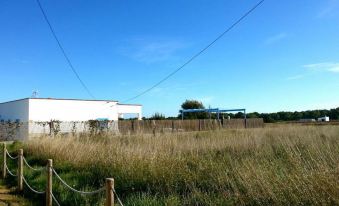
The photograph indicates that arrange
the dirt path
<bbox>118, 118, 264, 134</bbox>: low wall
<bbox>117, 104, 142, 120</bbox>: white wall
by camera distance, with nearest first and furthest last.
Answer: the dirt path
<bbox>118, 118, 264, 134</bbox>: low wall
<bbox>117, 104, 142, 120</bbox>: white wall

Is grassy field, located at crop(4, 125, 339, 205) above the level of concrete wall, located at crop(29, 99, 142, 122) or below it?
below

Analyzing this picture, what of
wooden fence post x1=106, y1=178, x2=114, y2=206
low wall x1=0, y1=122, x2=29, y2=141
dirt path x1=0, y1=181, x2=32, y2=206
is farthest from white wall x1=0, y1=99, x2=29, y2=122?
wooden fence post x1=106, y1=178, x2=114, y2=206

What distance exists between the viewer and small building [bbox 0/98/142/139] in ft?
123

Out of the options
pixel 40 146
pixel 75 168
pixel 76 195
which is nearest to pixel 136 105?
pixel 40 146

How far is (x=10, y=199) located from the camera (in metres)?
9.29

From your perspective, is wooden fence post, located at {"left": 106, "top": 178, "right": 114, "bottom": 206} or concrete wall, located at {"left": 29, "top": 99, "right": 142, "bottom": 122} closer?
wooden fence post, located at {"left": 106, "top": 178, "right": 114, "bottom": 206}

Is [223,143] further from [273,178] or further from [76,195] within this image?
[273,178]

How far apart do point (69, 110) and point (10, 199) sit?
1471 inches

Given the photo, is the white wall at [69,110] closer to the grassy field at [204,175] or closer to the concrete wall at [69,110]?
the concrete wall at [69,110]

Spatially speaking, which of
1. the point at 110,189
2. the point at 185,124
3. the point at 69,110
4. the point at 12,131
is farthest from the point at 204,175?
the point at 69,110

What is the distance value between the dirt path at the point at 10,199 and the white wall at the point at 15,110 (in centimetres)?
3313

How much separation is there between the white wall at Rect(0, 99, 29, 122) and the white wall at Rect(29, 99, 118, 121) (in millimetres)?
984

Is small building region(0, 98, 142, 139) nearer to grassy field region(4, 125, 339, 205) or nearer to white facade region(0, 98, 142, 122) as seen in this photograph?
white facade region(0, 98, 142, 122)

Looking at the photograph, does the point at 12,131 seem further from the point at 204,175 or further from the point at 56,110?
the point at 204,175
